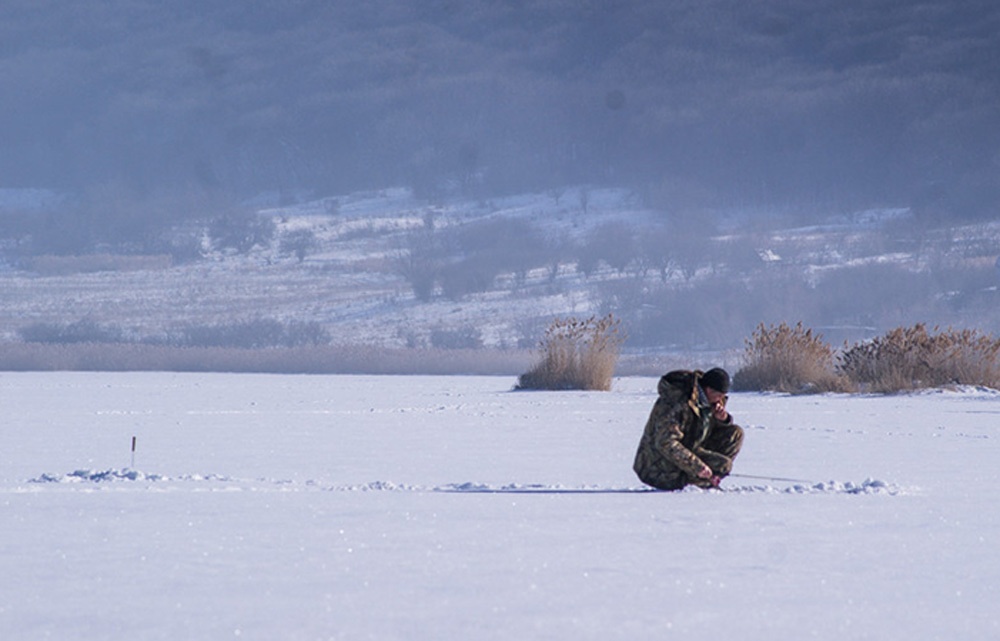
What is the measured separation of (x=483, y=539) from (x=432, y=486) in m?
2.37

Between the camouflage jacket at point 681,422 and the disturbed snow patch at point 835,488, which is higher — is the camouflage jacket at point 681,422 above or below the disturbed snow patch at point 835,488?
above

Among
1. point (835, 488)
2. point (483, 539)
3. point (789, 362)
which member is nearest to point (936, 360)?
point (789, 362)

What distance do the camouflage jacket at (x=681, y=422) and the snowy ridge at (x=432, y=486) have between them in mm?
366

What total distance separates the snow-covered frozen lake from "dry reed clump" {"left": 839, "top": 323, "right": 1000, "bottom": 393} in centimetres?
909

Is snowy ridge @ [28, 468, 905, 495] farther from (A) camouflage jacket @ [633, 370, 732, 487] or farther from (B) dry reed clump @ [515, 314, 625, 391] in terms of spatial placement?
(B) dry reed clump @ [515, 314, 625, 391]

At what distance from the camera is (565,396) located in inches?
855

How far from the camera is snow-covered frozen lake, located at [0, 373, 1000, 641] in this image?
455 centimetres

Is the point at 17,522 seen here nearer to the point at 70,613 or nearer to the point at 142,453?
the point at 70,613

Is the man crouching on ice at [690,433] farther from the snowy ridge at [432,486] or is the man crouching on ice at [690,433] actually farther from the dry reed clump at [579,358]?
the dry reed clump at [579,358]

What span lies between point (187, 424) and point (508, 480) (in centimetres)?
667

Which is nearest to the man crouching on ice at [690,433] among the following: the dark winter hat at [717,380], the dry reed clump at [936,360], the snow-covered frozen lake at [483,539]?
the dark winter hat at [717,380]

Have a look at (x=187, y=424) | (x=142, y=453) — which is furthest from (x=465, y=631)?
(x=187, y=424)

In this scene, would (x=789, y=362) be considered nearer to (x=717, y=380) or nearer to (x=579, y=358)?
(x=579, y=358)

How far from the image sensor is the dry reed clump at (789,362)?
2270 cm
